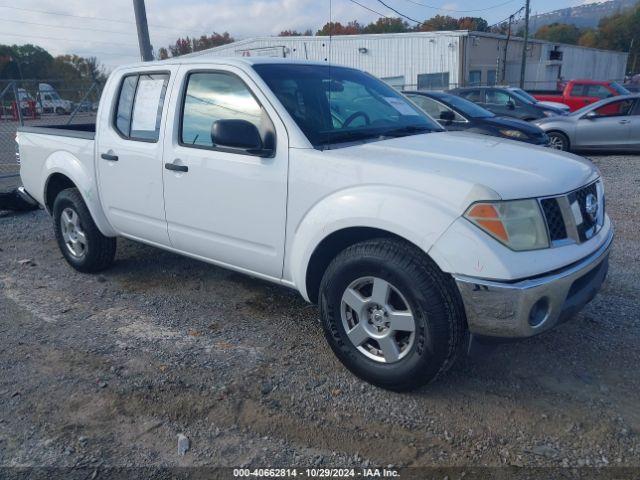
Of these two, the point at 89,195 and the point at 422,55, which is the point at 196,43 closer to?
the point at 422,55

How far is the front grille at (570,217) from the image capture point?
2867 mm

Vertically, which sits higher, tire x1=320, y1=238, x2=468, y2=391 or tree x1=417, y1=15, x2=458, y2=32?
tree x1=417, y1=15, x2=458, y2=32

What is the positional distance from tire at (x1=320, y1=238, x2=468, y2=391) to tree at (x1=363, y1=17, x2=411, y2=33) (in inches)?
1654

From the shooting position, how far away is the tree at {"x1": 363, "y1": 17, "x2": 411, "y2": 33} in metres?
42.9

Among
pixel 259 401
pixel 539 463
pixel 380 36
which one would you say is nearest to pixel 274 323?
pixel 259 401

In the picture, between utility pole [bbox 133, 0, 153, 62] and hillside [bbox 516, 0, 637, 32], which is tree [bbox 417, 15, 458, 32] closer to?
utility pole [bbox 133, 0, 153, 62]

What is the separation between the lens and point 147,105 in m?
4.35

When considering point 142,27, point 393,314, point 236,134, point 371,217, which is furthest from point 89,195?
point 142,27

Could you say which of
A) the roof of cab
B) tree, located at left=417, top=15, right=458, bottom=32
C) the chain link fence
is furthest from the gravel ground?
tree, located at left=417, top=15, right=458, bottom=32

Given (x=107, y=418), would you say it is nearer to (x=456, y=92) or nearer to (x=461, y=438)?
(x=461, y=438)

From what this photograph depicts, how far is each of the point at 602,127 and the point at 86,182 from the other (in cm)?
1114

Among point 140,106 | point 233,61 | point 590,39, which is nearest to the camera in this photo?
point 233,61

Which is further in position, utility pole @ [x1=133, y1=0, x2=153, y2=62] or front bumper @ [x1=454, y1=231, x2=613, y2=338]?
utility pole @ [x1=133, y1=0, x2=153, y2=62]

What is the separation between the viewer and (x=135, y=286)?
16.6 feet
